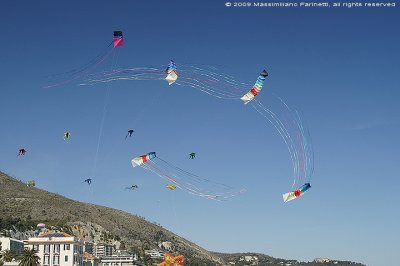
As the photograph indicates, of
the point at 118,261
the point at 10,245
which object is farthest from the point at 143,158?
the point at 118,261

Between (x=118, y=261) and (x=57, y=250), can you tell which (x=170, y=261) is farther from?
(x=118, y=261)

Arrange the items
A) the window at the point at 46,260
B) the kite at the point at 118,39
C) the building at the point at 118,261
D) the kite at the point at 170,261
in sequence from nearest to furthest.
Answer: the kite at the point at 118,39
the window at the point at 46,260
the kite at the point at 170,261
the building at the point at 118,261

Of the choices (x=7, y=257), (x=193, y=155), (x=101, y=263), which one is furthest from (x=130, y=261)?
(x=193, y=155)

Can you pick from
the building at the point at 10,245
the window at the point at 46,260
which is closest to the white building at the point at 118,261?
the window at the point at 46,260

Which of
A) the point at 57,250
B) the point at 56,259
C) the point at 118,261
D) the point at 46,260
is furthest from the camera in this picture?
the point at 118,261

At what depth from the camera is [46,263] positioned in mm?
137500

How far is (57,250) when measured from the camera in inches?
5408

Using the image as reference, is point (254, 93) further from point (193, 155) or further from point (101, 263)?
point (101, 263)

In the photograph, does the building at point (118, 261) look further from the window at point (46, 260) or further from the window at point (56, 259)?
the window at point (56, 259)

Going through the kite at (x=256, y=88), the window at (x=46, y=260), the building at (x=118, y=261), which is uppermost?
the kite at (x=256, y=88)

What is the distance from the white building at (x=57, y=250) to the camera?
13712cm

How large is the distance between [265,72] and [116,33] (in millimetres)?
18117

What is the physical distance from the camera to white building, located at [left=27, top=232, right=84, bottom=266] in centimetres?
13712

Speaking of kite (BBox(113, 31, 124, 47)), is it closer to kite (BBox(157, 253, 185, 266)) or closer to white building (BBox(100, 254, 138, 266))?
kite (BBox(157, 253, 185, 266))
